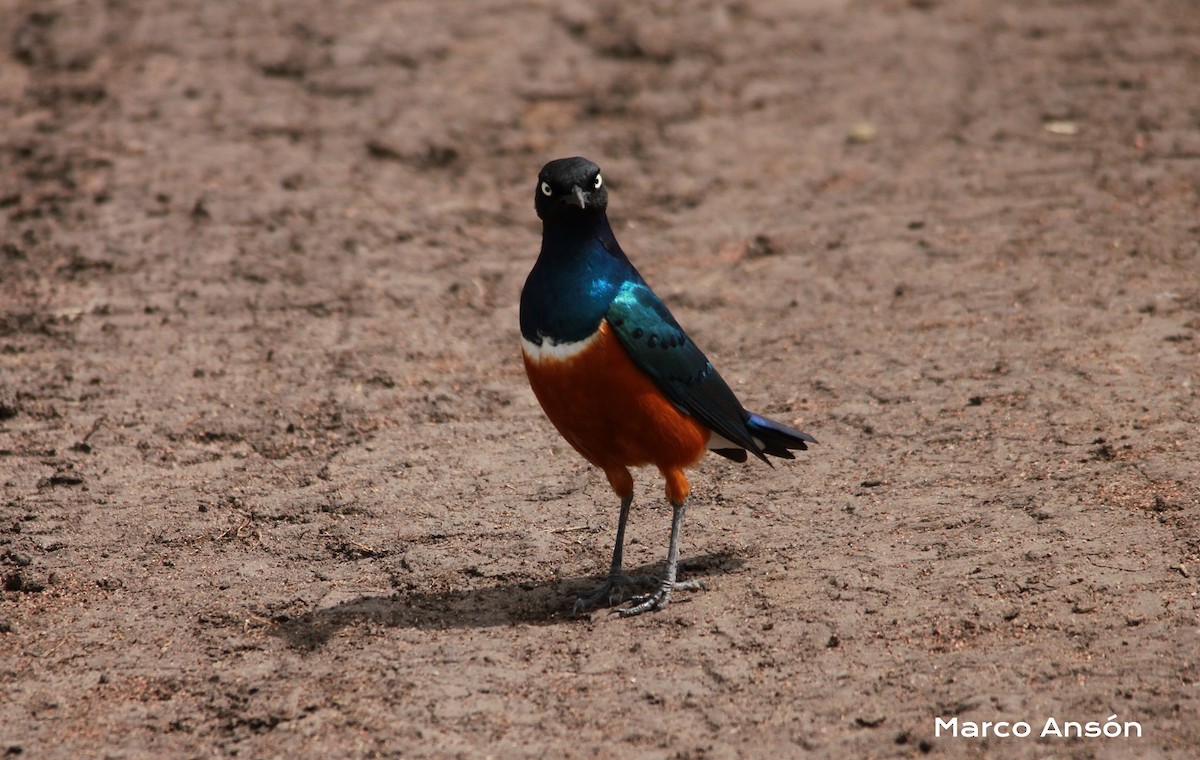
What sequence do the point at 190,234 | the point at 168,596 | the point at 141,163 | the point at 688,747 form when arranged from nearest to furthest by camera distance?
the point at 688,747
the point at 168,596
the point at 190,234
the point at 141,163

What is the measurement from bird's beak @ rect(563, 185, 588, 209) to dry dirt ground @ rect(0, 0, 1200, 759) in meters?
1.51

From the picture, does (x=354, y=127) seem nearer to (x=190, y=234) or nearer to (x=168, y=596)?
(x=190, y=234)

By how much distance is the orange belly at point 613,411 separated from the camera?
492cm

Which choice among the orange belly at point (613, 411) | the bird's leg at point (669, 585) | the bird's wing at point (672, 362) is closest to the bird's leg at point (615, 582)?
the bird's leg at point (669, 585)

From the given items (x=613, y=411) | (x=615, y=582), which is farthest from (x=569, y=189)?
(x=615, y=582)

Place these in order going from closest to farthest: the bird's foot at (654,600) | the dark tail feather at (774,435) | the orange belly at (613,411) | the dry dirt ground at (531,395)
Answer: the dry dirt ground at (531,395) → the orange belly at (613,411) → the bird's foot at (654,600) → the dark tail feather at (774,435)

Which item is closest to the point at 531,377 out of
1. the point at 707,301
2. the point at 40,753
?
the point at 40,753

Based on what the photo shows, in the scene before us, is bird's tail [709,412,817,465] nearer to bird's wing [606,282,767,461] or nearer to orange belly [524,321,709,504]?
bird's wing [606,282,767,461]

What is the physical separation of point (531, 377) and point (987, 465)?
7.12 feet

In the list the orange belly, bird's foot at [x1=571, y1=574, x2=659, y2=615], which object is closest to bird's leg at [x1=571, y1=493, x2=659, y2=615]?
bird's foot at [x1=571, y1=574, x2=659, y2=615]

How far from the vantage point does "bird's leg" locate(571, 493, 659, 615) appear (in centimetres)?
514

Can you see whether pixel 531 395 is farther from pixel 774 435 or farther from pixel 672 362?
pixel 672 362

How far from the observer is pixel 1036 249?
310 inches

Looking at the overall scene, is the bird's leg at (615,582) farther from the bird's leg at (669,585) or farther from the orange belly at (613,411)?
the orange belly at (613,411)
